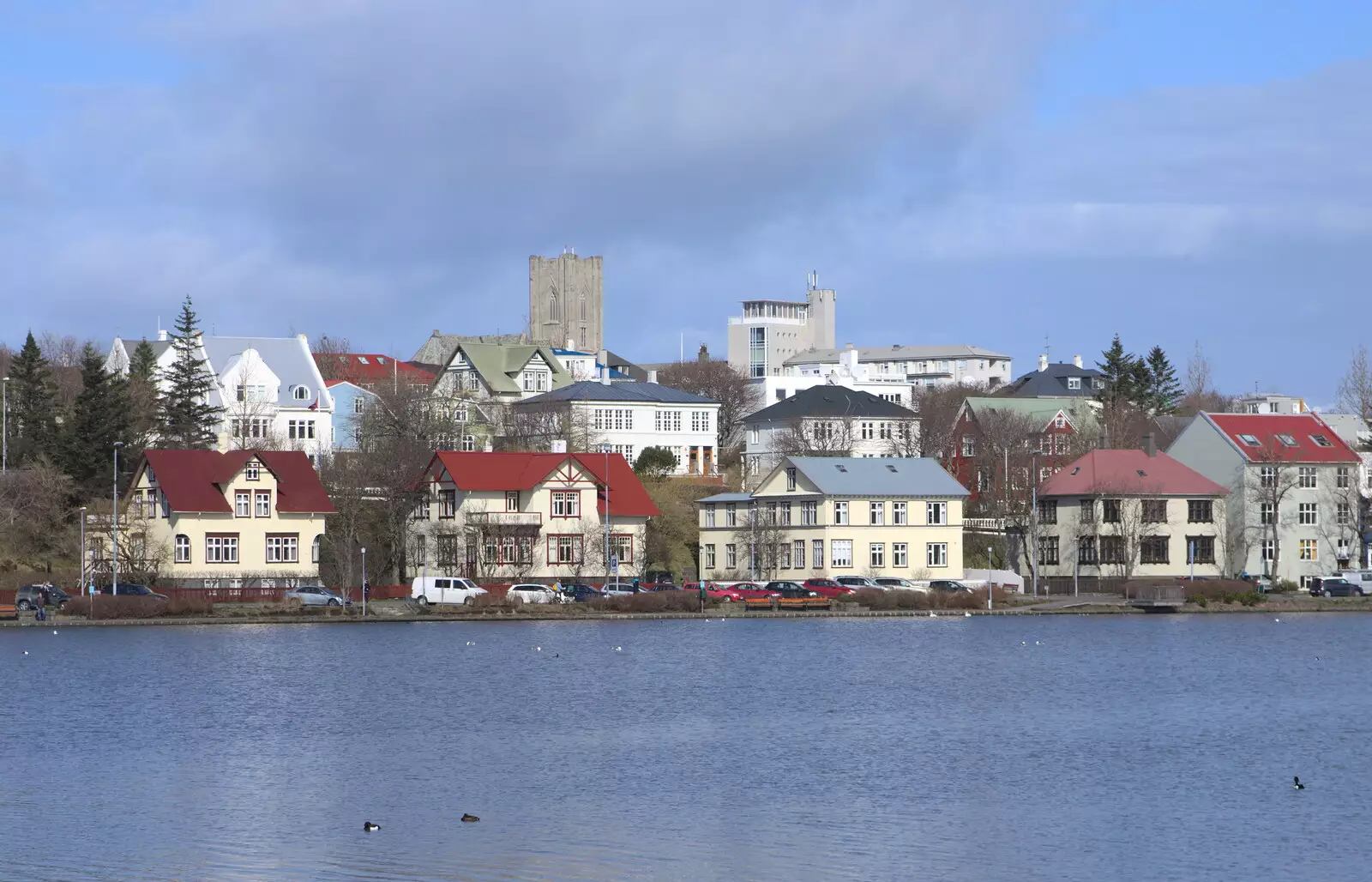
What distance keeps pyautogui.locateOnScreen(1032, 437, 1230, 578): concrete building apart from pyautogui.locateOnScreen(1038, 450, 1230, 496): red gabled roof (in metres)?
0.05

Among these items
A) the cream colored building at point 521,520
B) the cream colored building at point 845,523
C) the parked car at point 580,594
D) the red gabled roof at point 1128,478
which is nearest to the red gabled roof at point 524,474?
the cream colored building at point 521,520

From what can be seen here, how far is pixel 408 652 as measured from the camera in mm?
68625

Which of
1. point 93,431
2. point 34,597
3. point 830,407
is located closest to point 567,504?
point 93,431

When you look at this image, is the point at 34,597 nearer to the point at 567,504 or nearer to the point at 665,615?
the point at 665,615

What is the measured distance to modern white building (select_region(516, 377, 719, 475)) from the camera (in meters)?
125

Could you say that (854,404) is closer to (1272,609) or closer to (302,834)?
(1272,609)

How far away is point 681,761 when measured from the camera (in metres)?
40.4

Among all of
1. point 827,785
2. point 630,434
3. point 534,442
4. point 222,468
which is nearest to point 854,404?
point 630,434

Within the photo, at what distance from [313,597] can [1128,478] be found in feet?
145

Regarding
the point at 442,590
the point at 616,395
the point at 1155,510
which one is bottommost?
the point at 442,590

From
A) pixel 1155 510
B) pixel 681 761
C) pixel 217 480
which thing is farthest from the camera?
pixel 1155 510

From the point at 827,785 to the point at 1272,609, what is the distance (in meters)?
62.4

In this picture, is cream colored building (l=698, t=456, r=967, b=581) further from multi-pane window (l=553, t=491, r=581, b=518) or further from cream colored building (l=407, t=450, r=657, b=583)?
multi-pane window (l=553, t=491, r=581, b=518)

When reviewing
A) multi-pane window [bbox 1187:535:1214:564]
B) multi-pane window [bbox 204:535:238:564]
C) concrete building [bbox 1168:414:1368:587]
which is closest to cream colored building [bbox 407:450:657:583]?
multi-pane window [bbox 204:535:238:564]
